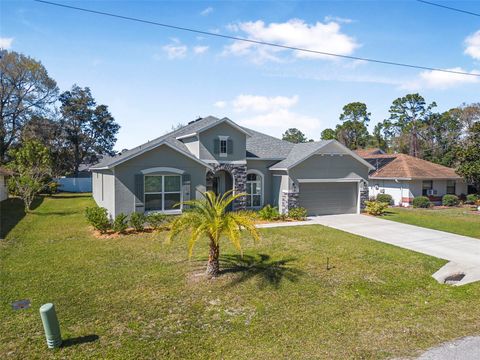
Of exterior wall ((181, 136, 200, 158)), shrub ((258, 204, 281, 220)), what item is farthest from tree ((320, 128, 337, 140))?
shrub ((258, 204, 281, 220))

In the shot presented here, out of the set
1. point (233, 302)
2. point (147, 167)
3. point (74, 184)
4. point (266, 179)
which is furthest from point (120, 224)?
point (74, 184)

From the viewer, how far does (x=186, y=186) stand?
57.0ft

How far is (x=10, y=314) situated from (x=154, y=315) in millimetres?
3007

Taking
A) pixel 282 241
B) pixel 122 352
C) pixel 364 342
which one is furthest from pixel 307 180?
pixel 122 352

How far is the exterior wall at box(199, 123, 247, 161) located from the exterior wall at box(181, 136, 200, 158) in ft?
0.82

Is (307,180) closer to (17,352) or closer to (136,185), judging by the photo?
(136,185)

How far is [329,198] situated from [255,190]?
4831 millimetres

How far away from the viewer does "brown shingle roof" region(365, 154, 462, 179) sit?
27.1m

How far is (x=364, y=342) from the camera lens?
6.07 metres

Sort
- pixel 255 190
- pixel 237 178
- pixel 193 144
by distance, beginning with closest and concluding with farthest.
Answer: pixel 193 144, pixel 237 178, pixel 255 190

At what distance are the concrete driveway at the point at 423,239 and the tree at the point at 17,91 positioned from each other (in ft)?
128

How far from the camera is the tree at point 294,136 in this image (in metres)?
86.3

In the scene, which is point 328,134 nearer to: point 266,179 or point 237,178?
point 266,179

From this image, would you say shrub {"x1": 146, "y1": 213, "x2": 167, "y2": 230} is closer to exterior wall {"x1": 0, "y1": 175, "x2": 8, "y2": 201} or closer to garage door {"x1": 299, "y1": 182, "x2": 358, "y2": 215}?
garage door {"x1": 299, "y1": 182, "x2": 358, "y2": 215}
